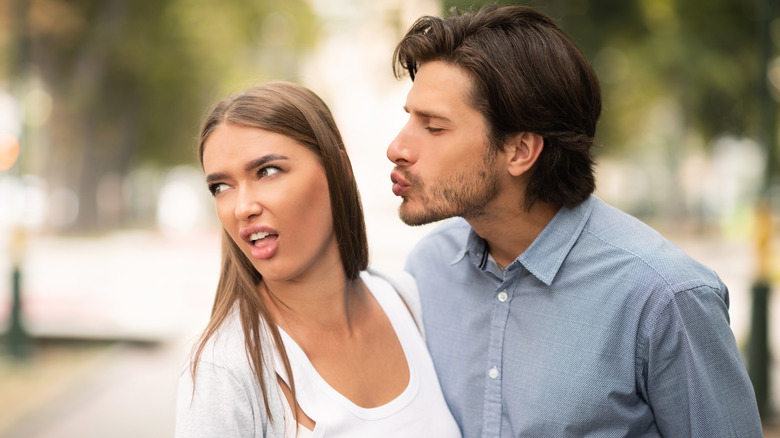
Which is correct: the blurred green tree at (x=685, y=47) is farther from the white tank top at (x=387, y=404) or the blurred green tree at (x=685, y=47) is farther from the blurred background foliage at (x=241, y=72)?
the white tank top at (x=387, y=404)

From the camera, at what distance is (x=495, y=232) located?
9.35 ft

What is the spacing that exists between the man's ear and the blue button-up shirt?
240mm

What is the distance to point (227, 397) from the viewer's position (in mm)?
2172

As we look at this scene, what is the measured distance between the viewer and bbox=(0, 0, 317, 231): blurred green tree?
20.5 meters

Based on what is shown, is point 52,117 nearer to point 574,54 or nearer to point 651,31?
point 651,31

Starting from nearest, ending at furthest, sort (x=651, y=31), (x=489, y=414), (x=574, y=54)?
(x=489, y=414), (x=574, y=54), (x=651, y=31)

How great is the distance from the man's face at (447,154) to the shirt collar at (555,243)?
0.26 metres

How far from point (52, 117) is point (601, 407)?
28.0 meters

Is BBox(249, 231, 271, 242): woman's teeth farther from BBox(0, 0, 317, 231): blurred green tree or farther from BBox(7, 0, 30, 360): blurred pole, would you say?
BBox(0, 0, 317, 231): blurred green tree

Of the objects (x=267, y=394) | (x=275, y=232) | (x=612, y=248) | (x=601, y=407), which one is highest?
(x=275, y=232)

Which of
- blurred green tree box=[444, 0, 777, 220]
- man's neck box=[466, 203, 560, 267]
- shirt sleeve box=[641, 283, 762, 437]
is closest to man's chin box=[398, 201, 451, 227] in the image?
man's neck box=[466, 203, 560, 267]

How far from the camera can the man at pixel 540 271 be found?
2.44 m

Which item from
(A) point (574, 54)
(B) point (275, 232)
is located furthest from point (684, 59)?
(B) point (275, 232)

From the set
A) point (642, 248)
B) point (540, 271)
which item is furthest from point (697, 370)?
point (540, 271)
